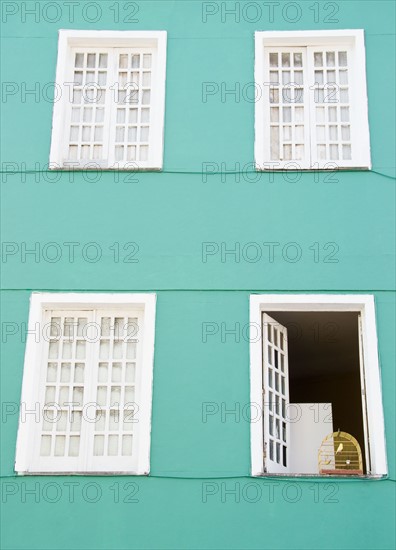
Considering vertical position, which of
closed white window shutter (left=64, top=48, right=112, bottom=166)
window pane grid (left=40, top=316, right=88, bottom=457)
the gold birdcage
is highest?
closed white window shutter (left=64, top=48, right=112, bottom=166)

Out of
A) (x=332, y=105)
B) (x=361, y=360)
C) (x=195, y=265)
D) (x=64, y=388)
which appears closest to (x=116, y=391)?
(x=64, y=388)

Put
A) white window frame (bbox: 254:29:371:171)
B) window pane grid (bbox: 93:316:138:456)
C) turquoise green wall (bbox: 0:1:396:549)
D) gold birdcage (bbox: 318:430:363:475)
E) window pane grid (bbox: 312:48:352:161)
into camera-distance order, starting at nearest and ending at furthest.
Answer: turquoise green wall (bbox: 0:1:396:549) < window pane grid (bbox: 93:316:138:456) < gold birdcage (bbox: 318:430:363:475) < white window frame (bbox: 254:29:371:171) < window pane grid (bbox: 312:48:352:161)

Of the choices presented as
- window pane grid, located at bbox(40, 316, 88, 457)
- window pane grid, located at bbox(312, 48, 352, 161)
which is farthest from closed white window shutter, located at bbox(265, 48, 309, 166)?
window pane grid, located at bbox(40, 316, 88, 457)

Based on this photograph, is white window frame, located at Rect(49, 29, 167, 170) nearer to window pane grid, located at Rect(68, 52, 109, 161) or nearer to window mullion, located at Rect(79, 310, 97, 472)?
window pane grid, located at Rect(68, 52, 109, 161)

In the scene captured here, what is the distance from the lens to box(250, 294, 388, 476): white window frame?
392 inches

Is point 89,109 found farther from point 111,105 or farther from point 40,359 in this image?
point 40,359

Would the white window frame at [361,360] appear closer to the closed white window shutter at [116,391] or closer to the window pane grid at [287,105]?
the closed white window shutter at [116,391]

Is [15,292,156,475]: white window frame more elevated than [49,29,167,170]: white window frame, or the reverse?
[49,29,167,170]: white window frame

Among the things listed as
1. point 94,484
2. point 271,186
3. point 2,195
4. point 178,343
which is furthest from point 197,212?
point 94,484

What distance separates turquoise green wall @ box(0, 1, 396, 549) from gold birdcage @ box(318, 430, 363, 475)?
0.65 m

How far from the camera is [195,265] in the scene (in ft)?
35.2

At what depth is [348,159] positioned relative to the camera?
37.4 ft

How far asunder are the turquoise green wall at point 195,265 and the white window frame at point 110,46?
11 cm

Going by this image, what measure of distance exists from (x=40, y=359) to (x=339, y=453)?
11.7ft
